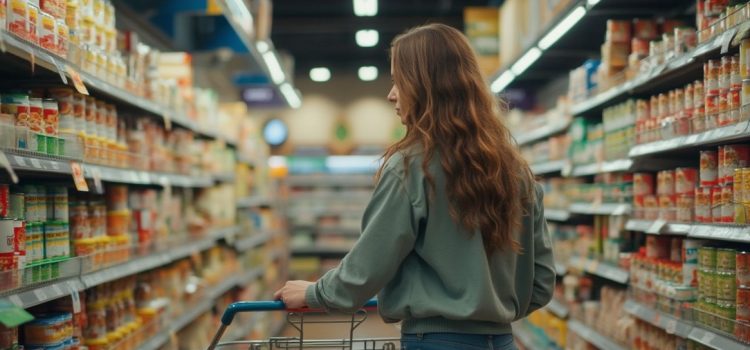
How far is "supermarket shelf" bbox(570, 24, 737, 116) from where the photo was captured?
3.16 metres

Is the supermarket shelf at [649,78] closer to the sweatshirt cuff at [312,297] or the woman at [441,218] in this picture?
the woman at [441,218]

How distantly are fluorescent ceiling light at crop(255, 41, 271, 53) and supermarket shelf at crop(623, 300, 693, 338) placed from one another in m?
4.04

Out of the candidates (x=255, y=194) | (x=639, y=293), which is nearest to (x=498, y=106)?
(x=639, y=293)

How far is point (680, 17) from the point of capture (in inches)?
194

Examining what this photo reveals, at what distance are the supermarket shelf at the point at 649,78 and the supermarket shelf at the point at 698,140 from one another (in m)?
0.30

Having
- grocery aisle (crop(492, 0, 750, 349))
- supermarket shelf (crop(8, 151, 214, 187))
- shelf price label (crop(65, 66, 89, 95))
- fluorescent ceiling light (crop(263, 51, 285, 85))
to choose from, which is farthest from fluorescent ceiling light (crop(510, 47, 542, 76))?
shelf price label (crop(65, 66, 89, 95))

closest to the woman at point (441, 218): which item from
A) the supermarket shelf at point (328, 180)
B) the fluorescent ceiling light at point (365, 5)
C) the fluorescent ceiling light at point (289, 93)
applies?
the fluorescent ceiling light at point (365, 5)

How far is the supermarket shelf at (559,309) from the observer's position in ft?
18.7

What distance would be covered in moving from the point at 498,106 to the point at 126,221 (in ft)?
7.78

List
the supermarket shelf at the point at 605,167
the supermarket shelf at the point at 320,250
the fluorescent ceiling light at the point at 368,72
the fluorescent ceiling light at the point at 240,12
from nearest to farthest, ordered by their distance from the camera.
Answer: the supermarket shelf at the point at 605,167
the fluorescent ceiling light at the point at 240,12
the fluorescent ceiling light at the point at 368,72
the supermarket shelf at the point at 320,250

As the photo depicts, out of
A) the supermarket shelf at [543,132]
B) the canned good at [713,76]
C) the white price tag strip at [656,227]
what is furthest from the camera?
the supermarket shelf at [543,132]

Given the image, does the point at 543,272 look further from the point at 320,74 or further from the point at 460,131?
the point at 320,74

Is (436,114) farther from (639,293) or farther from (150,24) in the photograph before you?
(150,24)

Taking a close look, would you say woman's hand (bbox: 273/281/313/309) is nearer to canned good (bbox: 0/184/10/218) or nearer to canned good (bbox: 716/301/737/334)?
canned good (bbox: 0/184/10/218)
